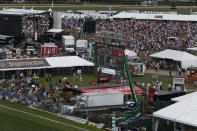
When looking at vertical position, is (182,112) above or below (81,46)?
above

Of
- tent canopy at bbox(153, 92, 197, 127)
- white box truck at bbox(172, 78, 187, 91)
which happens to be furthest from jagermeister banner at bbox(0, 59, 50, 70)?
tent canopy at bbox(153, 92, 197, 127)

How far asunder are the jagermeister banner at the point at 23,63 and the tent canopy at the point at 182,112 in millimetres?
17831

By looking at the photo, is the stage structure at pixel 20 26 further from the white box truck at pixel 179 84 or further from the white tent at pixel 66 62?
the white box truck at pixel 179 84

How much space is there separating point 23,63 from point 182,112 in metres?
19.7

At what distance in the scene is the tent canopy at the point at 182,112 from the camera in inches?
913

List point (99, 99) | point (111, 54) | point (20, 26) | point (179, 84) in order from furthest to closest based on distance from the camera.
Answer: point (20, 26) < point (179, 84) < point (111, 54) < point (99, 99)

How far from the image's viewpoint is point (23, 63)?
4081cm

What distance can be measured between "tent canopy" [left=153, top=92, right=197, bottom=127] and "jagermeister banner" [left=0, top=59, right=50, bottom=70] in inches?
702

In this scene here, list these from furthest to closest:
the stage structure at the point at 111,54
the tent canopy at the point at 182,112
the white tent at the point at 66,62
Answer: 1. the white tent at the point at 66,62
2. the stage structure at the point at 111,54
3. the tent canopy at the point at 182,112

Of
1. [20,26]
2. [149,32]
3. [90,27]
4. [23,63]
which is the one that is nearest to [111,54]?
[23,63]

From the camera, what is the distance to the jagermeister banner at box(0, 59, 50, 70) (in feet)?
131

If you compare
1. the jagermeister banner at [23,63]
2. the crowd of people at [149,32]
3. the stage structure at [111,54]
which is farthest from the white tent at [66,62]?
the crowd of people at [149,32]

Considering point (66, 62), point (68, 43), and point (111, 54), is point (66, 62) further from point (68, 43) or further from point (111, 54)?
point (68, 43)

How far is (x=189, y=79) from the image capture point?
41531 mm
